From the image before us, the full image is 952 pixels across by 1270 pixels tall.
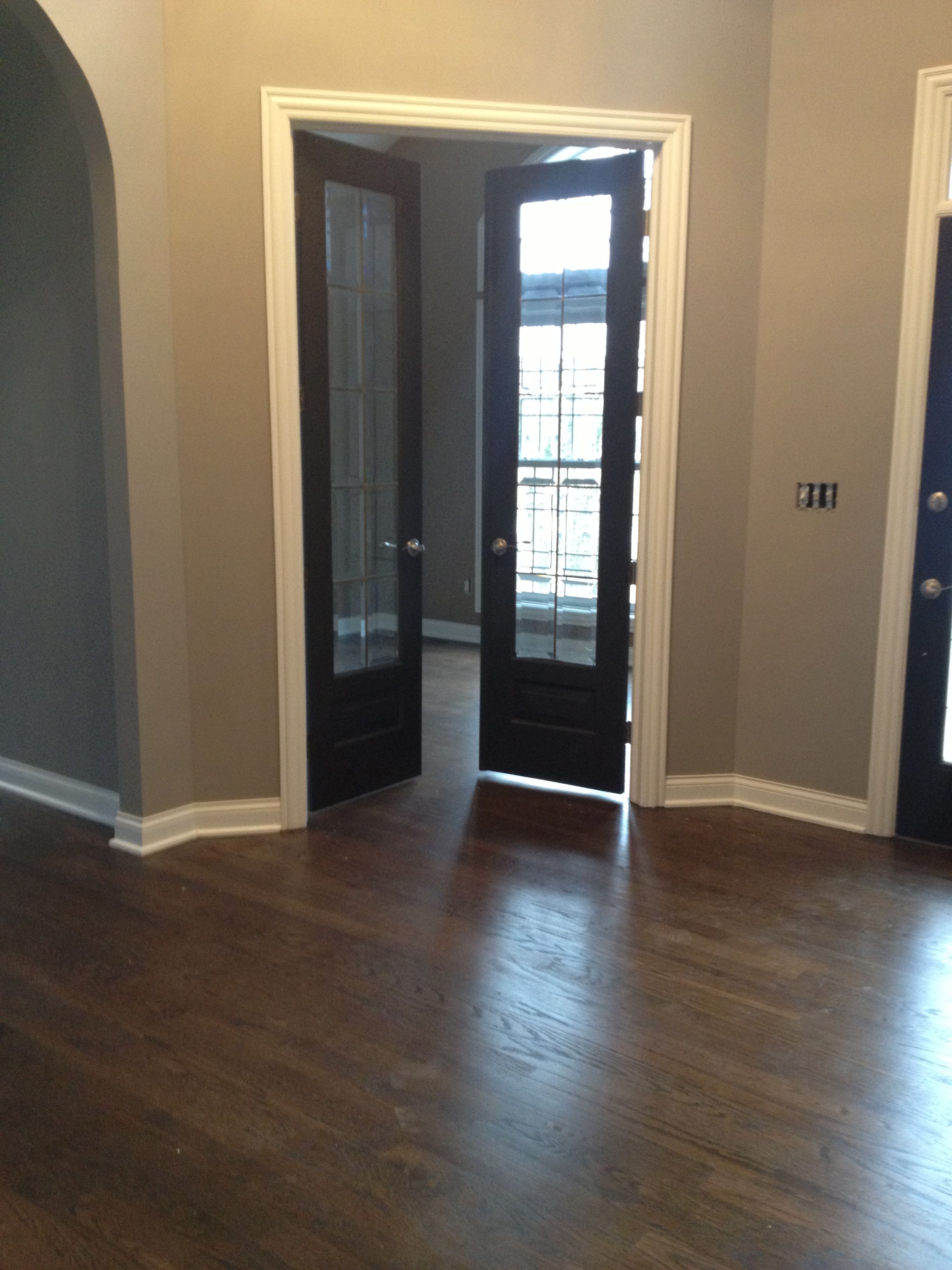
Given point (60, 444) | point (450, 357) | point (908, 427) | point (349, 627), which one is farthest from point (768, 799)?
point (450, 357)

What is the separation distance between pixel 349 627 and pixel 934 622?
2.09 meters

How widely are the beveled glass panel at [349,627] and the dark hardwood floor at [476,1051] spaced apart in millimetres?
640

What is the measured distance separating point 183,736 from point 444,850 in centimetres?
98

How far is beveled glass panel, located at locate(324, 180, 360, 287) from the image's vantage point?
379cm

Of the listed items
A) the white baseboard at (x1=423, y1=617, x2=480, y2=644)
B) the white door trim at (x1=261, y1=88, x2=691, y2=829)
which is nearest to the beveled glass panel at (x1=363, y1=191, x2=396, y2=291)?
the white door trim at (x1=261, y1=88, x2=691, y2=829)

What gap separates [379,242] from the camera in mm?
3994

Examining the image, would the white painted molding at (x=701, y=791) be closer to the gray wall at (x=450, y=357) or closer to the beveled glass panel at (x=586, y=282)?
the beveled glass panel at (x=586, y=282)

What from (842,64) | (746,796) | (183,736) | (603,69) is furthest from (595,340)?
(183,736)

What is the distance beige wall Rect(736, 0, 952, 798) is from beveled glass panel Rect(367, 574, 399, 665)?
136cm

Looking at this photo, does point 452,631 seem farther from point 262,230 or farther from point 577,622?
point 262,230

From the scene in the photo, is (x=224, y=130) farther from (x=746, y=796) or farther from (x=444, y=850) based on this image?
(x=746, y=796)

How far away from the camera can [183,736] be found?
3734mm

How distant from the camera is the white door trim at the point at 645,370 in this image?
11.6 ft

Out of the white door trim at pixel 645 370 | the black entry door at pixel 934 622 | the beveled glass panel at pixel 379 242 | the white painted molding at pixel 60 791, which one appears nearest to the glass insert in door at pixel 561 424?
the white door trim at pixel 645 370
